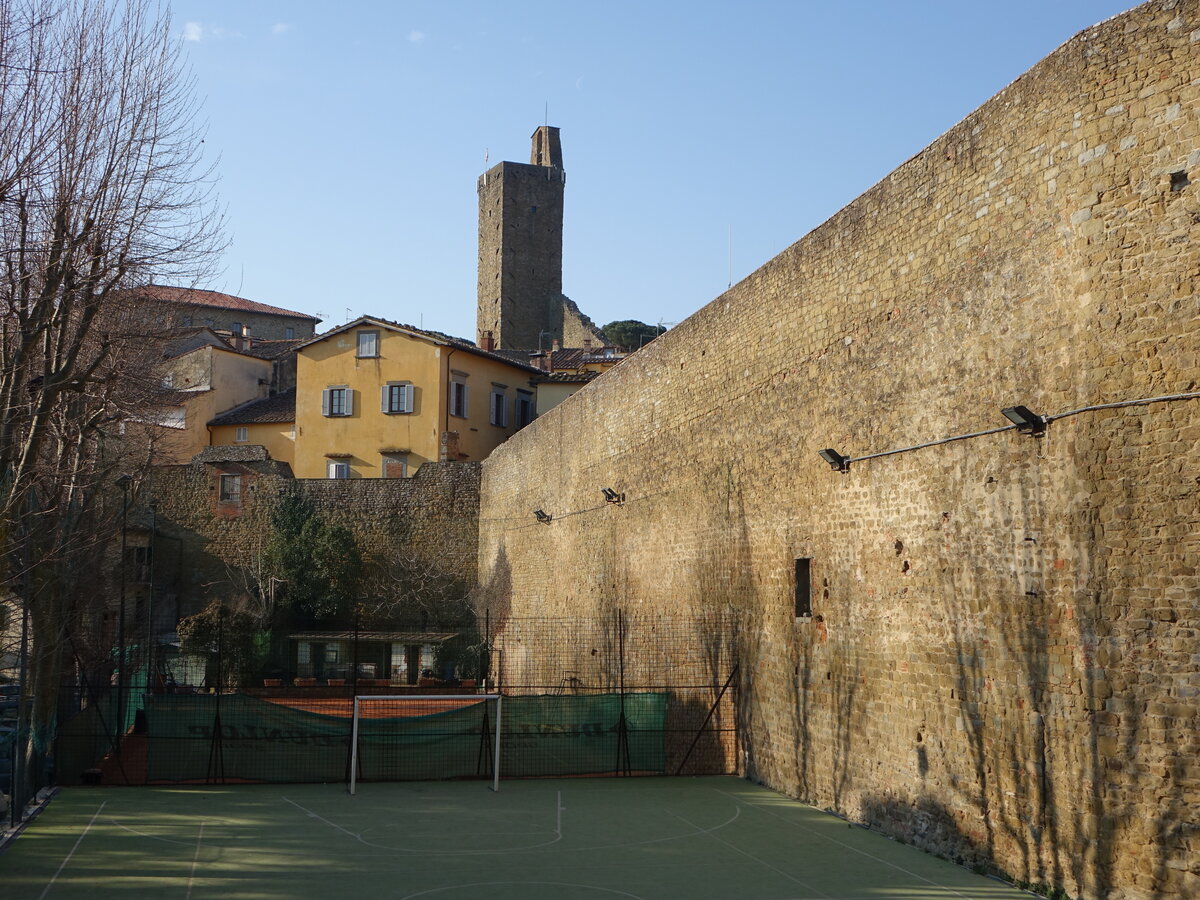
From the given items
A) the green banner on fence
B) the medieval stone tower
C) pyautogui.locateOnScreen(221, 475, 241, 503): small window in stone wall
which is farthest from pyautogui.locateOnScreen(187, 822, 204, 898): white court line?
the medieval stone tower

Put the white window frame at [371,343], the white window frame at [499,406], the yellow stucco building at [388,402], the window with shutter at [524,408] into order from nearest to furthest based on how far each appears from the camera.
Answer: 1. the yellow stucco building at [388,402]
2. the white window frame at [371,343]
3. the white window frame at [499,406]
4. the window with shutter at [524,408]

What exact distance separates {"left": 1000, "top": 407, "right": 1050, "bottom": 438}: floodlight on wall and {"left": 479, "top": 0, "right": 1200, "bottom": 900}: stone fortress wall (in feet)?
0.30

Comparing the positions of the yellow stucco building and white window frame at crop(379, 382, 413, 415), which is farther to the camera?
white window frame at crop(379, 382, 413, 415)

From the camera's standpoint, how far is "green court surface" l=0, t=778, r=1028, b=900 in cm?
937

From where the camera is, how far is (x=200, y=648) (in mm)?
26547

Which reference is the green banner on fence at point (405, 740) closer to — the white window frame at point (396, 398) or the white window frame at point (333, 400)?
the white window frame at point (396, 398)

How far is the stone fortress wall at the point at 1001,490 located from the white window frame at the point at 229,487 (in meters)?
21.7

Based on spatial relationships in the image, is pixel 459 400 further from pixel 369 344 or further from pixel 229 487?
pixel 229 487

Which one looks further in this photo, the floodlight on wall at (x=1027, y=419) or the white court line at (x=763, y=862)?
the white court line at (x=763, y=862)

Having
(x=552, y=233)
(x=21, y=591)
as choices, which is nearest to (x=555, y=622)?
(x=21, y=591)

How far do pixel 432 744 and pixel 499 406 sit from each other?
22997 millimetres

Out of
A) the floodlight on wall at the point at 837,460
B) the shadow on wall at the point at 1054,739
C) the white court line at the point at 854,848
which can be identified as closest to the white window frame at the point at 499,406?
the white court line at the point at 854,848

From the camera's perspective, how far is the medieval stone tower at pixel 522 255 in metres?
64.5

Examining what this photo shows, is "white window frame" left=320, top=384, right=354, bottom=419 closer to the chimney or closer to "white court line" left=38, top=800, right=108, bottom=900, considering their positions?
"white court line" left=38, top=800, right=108, bottom=900
